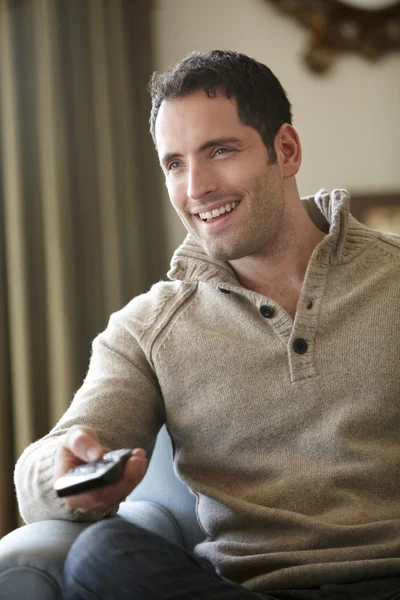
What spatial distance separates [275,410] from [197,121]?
556mm

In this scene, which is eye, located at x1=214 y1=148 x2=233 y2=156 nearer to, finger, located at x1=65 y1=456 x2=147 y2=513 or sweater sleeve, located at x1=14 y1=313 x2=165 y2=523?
sweater sleeve, located at x1=14 y1=313 x2=165 y2=523

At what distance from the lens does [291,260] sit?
1567 millimetres

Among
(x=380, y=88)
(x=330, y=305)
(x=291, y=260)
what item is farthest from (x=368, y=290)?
(x=380, y=88)

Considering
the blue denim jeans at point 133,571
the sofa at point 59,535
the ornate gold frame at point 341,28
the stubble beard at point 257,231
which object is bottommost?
the sofa at point 59,535

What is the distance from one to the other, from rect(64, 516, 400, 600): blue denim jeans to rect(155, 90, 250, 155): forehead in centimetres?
73

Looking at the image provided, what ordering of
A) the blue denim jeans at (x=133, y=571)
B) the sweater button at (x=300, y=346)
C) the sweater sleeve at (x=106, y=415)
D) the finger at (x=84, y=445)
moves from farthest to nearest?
the sweater button at (x=300, y=346)
the sweater sleeve at (x=106, y=415)
the finger at (x=84, y=445)
the blue denim jeans at (x=133, y=571)

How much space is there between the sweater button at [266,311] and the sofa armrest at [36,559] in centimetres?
50

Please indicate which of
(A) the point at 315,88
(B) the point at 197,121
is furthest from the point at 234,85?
(A) the point at 315,88

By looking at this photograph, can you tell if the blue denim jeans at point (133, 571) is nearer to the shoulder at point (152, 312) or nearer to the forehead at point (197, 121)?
the shoulder at point (152, 312)

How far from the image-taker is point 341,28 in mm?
2938

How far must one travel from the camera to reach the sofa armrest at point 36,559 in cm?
109

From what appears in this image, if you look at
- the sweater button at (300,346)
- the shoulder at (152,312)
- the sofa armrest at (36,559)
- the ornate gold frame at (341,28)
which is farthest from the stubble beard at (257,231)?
the ornate gold frame at (341,28)

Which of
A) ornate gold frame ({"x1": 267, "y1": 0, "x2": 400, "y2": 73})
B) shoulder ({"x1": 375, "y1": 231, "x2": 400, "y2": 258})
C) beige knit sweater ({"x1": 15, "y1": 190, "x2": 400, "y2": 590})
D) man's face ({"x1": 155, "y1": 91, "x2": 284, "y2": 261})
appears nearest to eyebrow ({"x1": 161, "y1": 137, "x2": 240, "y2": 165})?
man's face ({"x1": 155, "y1": 91, "x2": 284, "y2": 261})

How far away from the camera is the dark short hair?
4.96 ft
